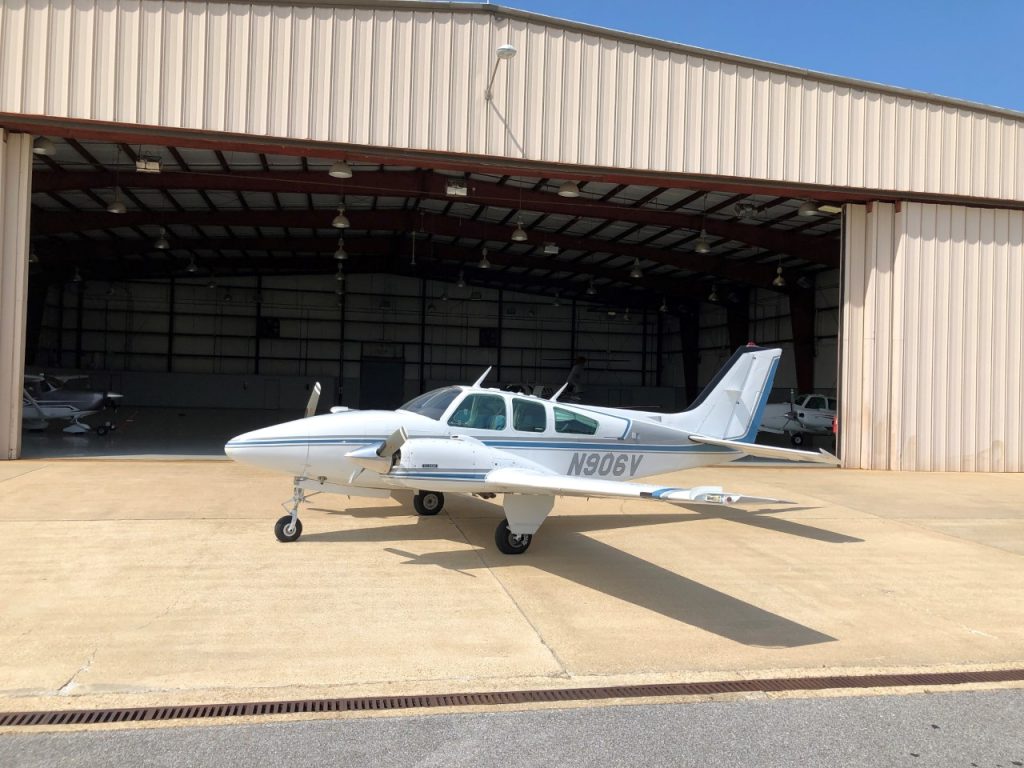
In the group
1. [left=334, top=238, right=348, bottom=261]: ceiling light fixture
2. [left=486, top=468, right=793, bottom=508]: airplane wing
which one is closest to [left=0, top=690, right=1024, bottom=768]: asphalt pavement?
[left=486, top=468, right=793, bottom=508]: airplane wing

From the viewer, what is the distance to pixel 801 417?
2642 centimetres

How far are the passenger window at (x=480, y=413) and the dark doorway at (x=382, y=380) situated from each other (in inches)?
1257

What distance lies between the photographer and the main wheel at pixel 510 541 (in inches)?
320

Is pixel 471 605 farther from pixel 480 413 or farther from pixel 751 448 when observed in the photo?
pixel 751 448

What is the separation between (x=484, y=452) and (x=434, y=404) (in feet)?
3.74

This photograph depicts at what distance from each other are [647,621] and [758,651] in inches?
37.0

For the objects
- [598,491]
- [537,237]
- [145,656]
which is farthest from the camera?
[537,237]

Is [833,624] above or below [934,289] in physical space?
below

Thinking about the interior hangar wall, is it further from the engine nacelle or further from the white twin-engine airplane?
the engine nacelle

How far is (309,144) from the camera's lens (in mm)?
13789

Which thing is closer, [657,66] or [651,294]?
[657,66]

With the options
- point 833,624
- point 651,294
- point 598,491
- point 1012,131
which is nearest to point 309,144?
point 598,491

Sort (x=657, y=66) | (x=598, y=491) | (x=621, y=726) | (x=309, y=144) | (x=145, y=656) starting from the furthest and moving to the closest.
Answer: (x=657, y=66) → (x=309, y=144) → (x=598, y=491) → (x=145, y=656) → (x=621, y=726)

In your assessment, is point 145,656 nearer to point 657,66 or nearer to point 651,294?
point 657,66
